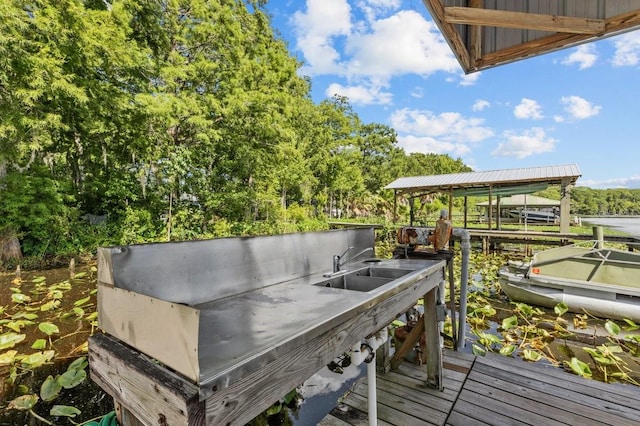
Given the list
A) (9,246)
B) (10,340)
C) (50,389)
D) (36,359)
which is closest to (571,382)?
(50,389)

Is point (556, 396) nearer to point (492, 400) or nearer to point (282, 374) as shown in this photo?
point (492, 400)

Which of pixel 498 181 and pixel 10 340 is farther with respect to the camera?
pixel 498 181

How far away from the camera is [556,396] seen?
2.29m

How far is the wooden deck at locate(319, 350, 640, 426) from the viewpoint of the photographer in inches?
80.6

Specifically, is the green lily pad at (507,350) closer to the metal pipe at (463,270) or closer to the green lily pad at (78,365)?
the metal pipe at (463,270)

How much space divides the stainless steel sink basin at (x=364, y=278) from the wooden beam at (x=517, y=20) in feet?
5.91

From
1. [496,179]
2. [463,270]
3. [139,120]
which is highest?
[139,120]

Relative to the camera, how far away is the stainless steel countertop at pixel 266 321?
0.87 metres

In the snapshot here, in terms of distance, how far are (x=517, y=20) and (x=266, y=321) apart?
7.98 feet

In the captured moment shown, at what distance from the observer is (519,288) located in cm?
564

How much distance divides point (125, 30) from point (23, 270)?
6257 mm

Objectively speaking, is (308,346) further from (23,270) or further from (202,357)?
(23,270)

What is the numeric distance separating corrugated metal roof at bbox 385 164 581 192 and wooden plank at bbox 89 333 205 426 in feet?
38.0

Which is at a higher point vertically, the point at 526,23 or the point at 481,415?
the point at 526,23
